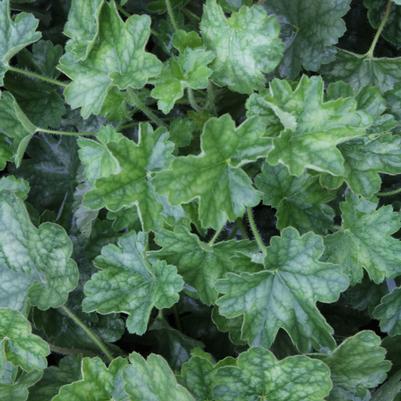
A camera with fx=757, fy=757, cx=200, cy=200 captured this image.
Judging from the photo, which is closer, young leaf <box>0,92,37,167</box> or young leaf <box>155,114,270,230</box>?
young leaf <box>155,114,270,230</box>

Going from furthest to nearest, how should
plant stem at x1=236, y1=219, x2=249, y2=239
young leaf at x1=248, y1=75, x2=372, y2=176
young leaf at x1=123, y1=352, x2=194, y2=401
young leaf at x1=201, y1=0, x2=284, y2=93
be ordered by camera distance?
plant stem at x1=236, y1=219, x2=249, y2=239 < young leaf at x1=201, y1=0, x2=284, y2=93 < young leaf at x1=248, y1=75, x2=372, y2=176 < young leaf at x1=123, y1=352, x2=194, y2=401

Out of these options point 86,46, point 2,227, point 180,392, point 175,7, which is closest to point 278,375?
point 180,392

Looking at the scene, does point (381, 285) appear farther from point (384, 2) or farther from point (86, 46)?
point (86, 46)

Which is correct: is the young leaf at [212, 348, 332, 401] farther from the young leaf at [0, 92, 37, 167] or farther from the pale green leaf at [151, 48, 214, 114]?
the young leaf at [0, 92, 37, 167]

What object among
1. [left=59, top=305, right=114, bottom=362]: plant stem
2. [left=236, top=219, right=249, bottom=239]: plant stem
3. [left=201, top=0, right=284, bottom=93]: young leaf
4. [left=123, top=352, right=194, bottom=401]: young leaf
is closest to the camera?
[left=123, top=352, right=194, bottom=401]: young leaf

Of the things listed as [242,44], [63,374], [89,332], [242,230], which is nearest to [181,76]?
[242,44]

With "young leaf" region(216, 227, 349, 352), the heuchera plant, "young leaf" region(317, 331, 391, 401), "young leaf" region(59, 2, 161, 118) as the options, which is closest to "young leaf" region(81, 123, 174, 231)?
the heuchera plant

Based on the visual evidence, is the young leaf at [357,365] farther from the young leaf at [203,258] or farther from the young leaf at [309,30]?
the young leaf at [309,30]

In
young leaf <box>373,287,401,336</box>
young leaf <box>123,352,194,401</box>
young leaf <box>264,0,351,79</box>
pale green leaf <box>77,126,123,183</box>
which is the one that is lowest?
young leaf <box>373,287,401,336</box>
